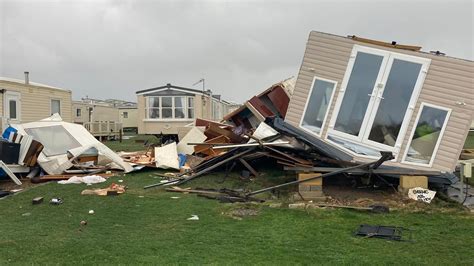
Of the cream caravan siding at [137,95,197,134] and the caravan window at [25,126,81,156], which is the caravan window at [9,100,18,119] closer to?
the cream caravan siding at [137,95,197,134]

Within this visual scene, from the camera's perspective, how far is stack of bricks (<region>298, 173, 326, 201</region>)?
294 inches

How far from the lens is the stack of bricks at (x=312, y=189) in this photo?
24.5 feet

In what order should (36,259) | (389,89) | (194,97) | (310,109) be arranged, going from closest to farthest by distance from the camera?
1. (36,259)
2. (389,89)
3. (310,109)
4. (194,97)

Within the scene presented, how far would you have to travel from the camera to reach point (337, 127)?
8.36 meters

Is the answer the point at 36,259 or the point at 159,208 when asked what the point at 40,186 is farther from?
the point at 36,259

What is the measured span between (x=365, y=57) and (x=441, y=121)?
1.82 metres

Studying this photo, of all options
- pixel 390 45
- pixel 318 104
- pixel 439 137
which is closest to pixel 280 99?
pixel 318 104

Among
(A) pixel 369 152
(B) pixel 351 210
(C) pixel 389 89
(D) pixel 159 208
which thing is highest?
(C) pixel 389 89

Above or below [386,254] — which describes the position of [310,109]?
above

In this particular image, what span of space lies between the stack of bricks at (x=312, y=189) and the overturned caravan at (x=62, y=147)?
5316mm

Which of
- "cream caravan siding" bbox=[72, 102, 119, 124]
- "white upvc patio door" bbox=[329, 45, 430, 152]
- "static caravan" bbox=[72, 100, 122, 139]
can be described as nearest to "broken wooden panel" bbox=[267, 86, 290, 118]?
"white upvc patio door" bbox=[329, 45, 430, 152]

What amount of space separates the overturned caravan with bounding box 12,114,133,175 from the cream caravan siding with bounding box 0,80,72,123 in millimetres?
8318

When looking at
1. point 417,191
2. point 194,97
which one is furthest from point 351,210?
point 194,97

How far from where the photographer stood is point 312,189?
7.55 meters
